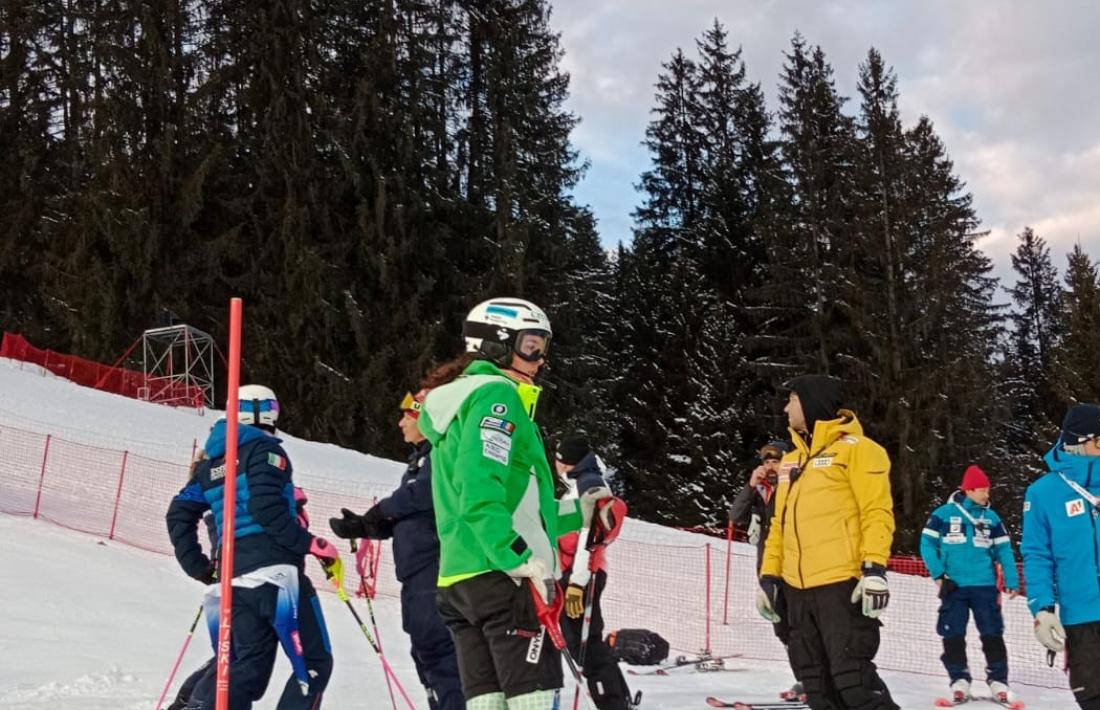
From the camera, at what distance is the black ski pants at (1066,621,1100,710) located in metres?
4.22

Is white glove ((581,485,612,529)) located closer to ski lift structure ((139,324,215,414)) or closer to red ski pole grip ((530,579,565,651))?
red ski pole grip ((530,579,565,651))

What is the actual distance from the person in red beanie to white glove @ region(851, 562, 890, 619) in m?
3.52

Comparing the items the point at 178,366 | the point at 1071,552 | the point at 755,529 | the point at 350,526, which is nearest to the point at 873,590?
the point at 1071,552

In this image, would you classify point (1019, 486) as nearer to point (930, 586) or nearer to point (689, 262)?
point (689, 262)

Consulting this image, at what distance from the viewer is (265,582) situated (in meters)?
Result: 4.57

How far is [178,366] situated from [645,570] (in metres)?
21.3

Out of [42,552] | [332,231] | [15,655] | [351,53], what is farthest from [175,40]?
[15,655]

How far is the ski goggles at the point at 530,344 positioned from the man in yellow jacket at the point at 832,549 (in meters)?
1.66

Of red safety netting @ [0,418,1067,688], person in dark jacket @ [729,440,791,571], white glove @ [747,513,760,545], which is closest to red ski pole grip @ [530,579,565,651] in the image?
person in dark jacket @ [729,440,791,571]

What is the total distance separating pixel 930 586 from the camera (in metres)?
14.0

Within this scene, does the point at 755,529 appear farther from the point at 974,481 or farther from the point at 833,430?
the point at 833,430

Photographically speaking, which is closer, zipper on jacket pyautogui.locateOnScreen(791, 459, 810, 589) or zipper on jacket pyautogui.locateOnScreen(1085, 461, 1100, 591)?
zipper on jacket pyautogui.locateOnScreen(1085, 461, 1100, 591)

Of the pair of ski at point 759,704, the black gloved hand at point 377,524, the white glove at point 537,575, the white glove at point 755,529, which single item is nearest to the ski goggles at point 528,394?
the white glove at point 537,575

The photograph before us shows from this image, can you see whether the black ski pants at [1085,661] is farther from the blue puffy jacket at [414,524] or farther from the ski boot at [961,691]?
the ski boot at [961,691]
